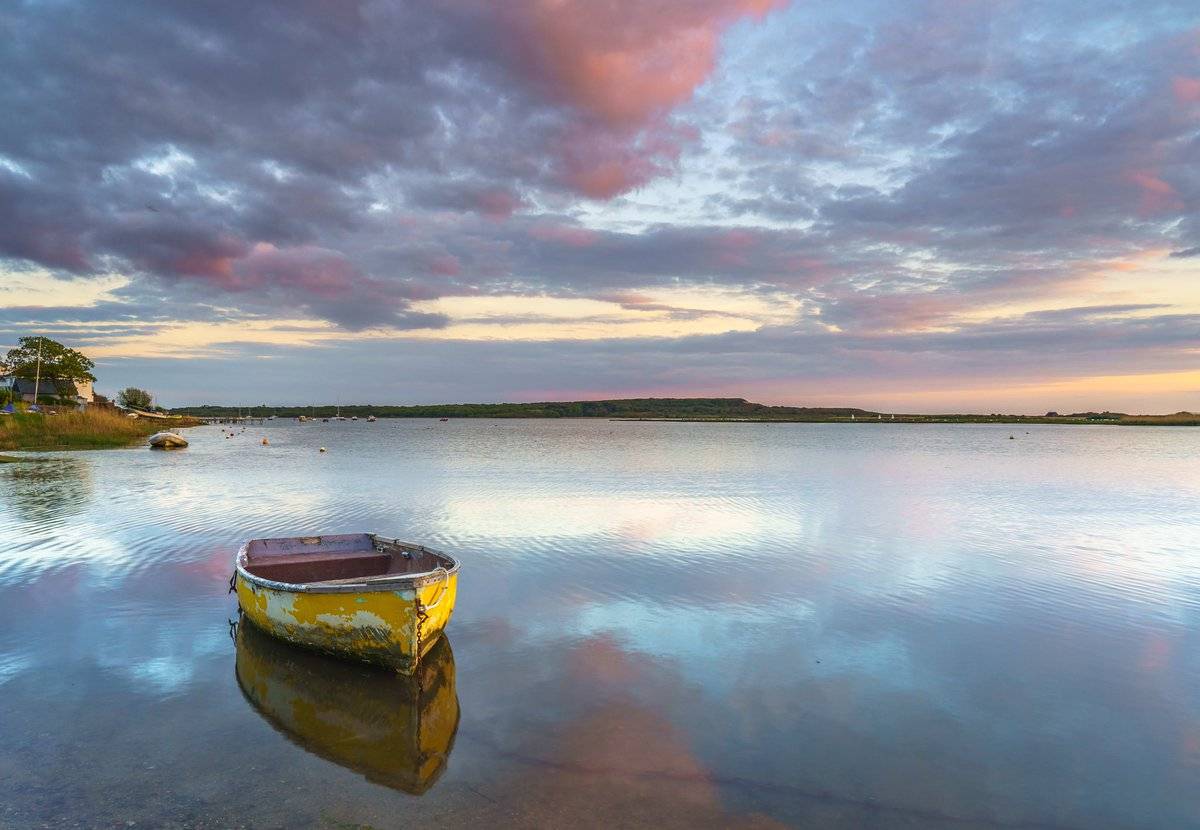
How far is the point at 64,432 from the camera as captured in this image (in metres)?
61.8

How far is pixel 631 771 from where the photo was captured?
7918mm

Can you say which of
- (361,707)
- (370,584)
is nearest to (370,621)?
(370,584)

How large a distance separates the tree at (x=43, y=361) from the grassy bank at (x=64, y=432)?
3649 centimetres

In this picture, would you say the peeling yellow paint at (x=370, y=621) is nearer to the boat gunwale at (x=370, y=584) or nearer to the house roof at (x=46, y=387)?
the boat gunwale at (x=370, y=584)

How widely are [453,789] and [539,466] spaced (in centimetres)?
4203

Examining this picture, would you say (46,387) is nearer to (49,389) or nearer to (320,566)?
(49,389)

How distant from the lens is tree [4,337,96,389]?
98125mm

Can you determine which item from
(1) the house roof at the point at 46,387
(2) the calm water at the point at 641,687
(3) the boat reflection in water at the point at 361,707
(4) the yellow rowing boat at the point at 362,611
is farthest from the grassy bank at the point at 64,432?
(3) the boat reflection in water at the point at 361,707

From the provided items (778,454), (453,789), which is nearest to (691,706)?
(453,789)

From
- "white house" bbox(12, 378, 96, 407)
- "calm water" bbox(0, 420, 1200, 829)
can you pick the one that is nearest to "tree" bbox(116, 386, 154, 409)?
"white house" bbox(12, 378, 96, 407)

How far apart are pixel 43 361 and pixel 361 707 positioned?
376ft

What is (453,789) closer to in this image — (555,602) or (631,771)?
(631,771)

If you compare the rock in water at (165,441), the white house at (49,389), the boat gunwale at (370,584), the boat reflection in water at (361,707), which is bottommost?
the boat reflection in water at (361,707)

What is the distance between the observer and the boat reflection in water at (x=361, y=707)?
26.9 ft
